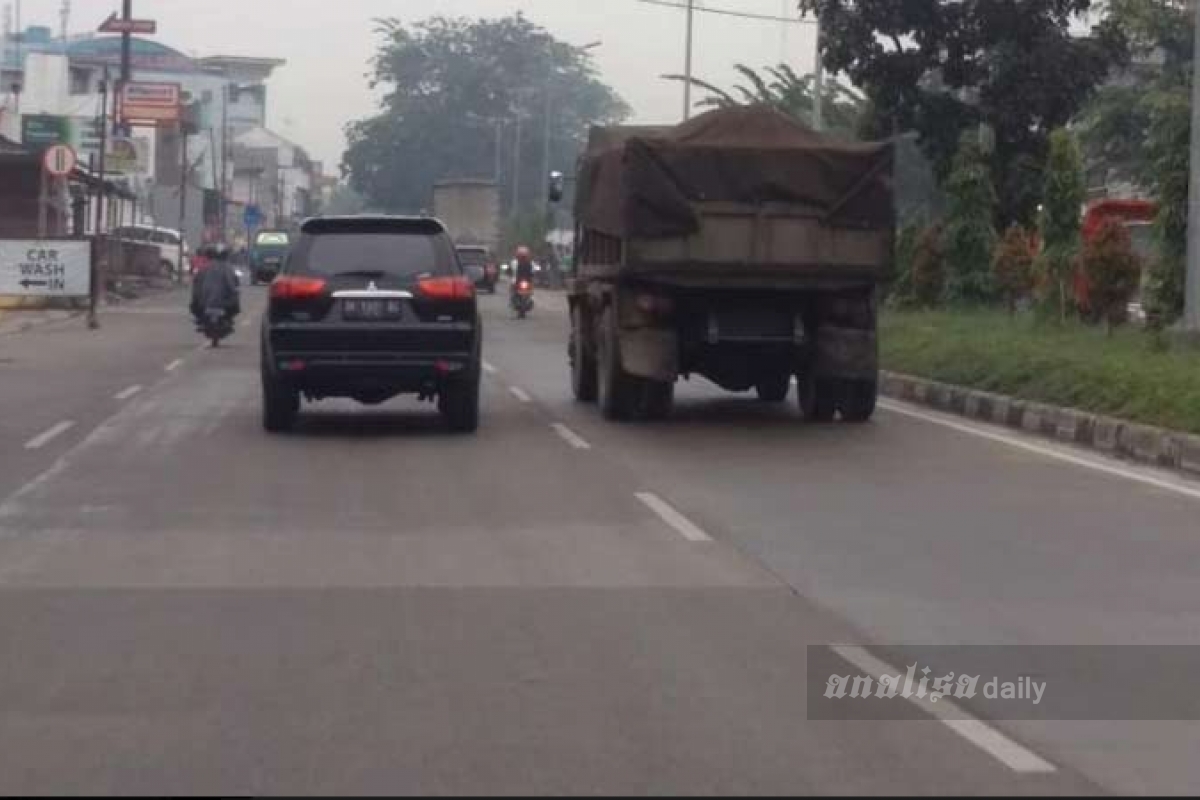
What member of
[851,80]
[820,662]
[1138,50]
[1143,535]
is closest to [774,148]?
[1143,535]

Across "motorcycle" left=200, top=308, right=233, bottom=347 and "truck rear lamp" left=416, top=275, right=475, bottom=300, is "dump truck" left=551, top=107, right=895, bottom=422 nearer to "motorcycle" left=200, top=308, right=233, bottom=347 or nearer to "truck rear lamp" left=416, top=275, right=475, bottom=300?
"truck rear lamp" left=416, top=275, right=475, bottom=300

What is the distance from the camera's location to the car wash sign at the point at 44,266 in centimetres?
4597

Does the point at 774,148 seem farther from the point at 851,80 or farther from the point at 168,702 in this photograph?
the point at 851,80

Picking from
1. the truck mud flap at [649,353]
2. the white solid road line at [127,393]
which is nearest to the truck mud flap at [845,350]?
the truck mud flap at [649,353]

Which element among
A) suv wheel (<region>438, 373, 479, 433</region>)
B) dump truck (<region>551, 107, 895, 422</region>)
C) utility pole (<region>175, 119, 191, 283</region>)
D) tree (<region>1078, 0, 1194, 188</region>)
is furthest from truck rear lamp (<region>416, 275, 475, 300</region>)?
utility pole (<region>175, 119, 191, 283</region>)

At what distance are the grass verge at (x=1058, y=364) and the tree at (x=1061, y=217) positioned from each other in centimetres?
53

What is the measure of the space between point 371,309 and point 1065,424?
244 inches

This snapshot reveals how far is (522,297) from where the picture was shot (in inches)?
1996

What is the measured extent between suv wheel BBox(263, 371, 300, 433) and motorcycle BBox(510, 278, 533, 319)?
2926 centimetres

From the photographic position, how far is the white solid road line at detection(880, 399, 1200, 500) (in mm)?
17297

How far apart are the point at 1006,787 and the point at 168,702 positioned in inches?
127

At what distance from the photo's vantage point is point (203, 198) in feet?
379

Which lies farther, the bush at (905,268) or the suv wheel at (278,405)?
the bush at (905,268)

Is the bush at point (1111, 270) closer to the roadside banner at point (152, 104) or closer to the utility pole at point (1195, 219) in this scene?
the utility pole at point (1195, 219)
